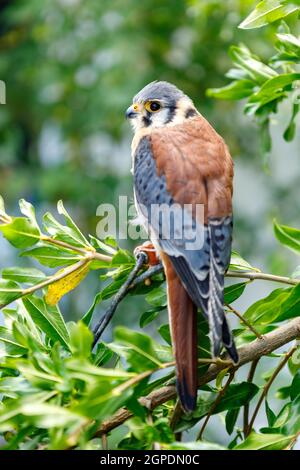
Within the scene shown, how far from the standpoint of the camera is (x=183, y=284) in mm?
1537


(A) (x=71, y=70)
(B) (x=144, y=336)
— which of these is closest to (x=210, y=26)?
(A) (x=71, y=70)

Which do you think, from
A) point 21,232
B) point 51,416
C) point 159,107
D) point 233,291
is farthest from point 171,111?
point 51,416

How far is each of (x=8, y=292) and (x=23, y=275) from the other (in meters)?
0.06

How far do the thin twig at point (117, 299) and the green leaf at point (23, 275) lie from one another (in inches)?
6.3

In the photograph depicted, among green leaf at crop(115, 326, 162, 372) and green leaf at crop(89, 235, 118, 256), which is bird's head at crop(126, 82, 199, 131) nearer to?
green leaf at crop(89, 235, 118, 256)

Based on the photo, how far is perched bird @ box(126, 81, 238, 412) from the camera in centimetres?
142

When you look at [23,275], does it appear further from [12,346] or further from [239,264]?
[239,264]

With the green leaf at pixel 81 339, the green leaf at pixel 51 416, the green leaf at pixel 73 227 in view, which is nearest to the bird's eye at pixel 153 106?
the green leaf at pixel 73 227

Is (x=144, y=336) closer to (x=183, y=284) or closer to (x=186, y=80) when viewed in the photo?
(x=183, y=284)

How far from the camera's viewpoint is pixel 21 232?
5.08ft

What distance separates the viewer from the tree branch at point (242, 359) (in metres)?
1.41

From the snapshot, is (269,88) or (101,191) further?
(101,191)

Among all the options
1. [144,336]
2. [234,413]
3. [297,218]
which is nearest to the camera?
[144,336]

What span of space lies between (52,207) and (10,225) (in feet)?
10.7
